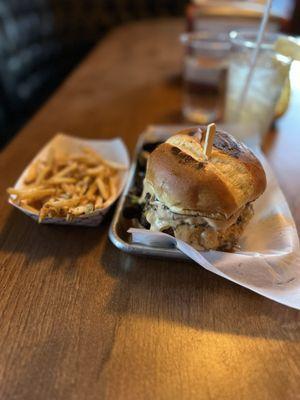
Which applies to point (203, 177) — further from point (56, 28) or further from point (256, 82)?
point (56, 28)

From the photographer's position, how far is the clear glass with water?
42.8 inches

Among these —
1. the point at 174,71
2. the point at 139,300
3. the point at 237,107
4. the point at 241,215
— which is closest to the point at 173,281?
the point at 139,300

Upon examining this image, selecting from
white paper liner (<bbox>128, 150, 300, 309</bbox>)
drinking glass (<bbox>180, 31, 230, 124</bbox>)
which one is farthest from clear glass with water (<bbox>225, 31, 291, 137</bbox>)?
white paper liner (<bbox>128, 150, 300, 309</bbox>)

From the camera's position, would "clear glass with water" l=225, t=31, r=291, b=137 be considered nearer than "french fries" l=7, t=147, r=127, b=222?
No

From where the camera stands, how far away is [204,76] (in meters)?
1.47

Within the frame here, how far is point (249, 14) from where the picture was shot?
164 centimetres

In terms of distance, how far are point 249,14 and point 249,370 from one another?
5.32 feet

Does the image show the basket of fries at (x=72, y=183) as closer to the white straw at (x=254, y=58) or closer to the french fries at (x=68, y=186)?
the french fries at (x=68, y=186)

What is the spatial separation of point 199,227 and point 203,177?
99 millimetres

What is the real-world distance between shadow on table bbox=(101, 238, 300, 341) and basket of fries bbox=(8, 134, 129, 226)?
132 mm

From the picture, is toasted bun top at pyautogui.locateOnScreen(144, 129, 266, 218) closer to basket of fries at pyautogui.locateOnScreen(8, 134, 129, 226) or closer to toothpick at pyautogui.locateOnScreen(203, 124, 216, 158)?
toothpick at pyautogui.locateOnScreen(203, 124, 216, 158)

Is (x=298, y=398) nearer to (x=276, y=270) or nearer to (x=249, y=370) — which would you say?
(x=249, y=370)

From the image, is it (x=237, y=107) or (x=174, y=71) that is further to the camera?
(x=174, y=71)

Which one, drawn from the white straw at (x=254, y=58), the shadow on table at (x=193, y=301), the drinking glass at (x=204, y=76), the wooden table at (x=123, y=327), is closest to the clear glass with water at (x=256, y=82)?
the white straw at (x=254, y=58)
